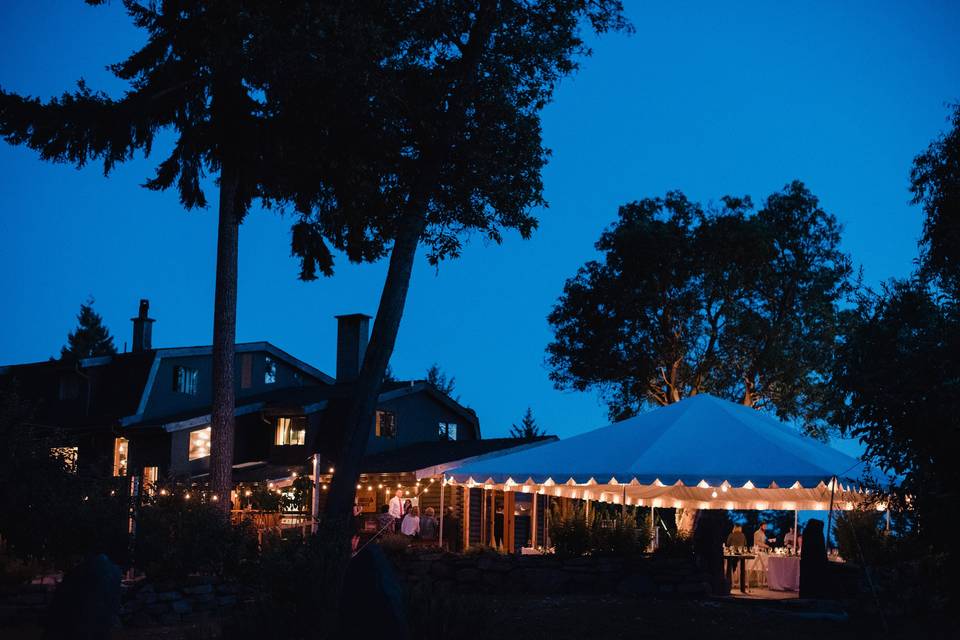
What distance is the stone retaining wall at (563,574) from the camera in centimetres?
1414

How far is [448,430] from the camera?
35312 mm

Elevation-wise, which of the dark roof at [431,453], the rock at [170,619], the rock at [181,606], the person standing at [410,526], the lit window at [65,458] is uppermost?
the dark roof at [431,453]

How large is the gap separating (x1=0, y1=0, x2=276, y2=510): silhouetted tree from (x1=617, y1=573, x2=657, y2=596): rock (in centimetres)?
910

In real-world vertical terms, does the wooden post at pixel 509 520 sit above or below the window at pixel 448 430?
below

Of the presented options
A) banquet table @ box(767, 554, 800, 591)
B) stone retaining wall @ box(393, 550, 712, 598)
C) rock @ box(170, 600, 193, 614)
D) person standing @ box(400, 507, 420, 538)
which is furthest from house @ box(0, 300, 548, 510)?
rock @ box(170, 600, 193, 614)

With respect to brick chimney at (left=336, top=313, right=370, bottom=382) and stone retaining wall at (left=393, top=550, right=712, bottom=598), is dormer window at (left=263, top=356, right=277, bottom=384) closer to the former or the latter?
brick chimney at (left=336, top=313, right=370, bottom=382)

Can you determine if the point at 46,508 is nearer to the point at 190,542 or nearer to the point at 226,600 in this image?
the point at 190,542

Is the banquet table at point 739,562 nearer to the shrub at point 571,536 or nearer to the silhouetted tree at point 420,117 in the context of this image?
the shrub at point 571,536

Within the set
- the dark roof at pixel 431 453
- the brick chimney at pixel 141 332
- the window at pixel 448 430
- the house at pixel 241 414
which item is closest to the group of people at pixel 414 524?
the dark roof at pixel 431 453

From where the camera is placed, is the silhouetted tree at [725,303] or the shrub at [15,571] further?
the silhouetted tree at [725,303]

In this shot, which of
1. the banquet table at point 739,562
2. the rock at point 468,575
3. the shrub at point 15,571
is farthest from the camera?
the banquet table at point 739,562

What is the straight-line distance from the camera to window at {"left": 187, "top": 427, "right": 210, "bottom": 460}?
30.6m

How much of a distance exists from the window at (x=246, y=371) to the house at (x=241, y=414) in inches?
1.4

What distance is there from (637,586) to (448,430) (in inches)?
843
